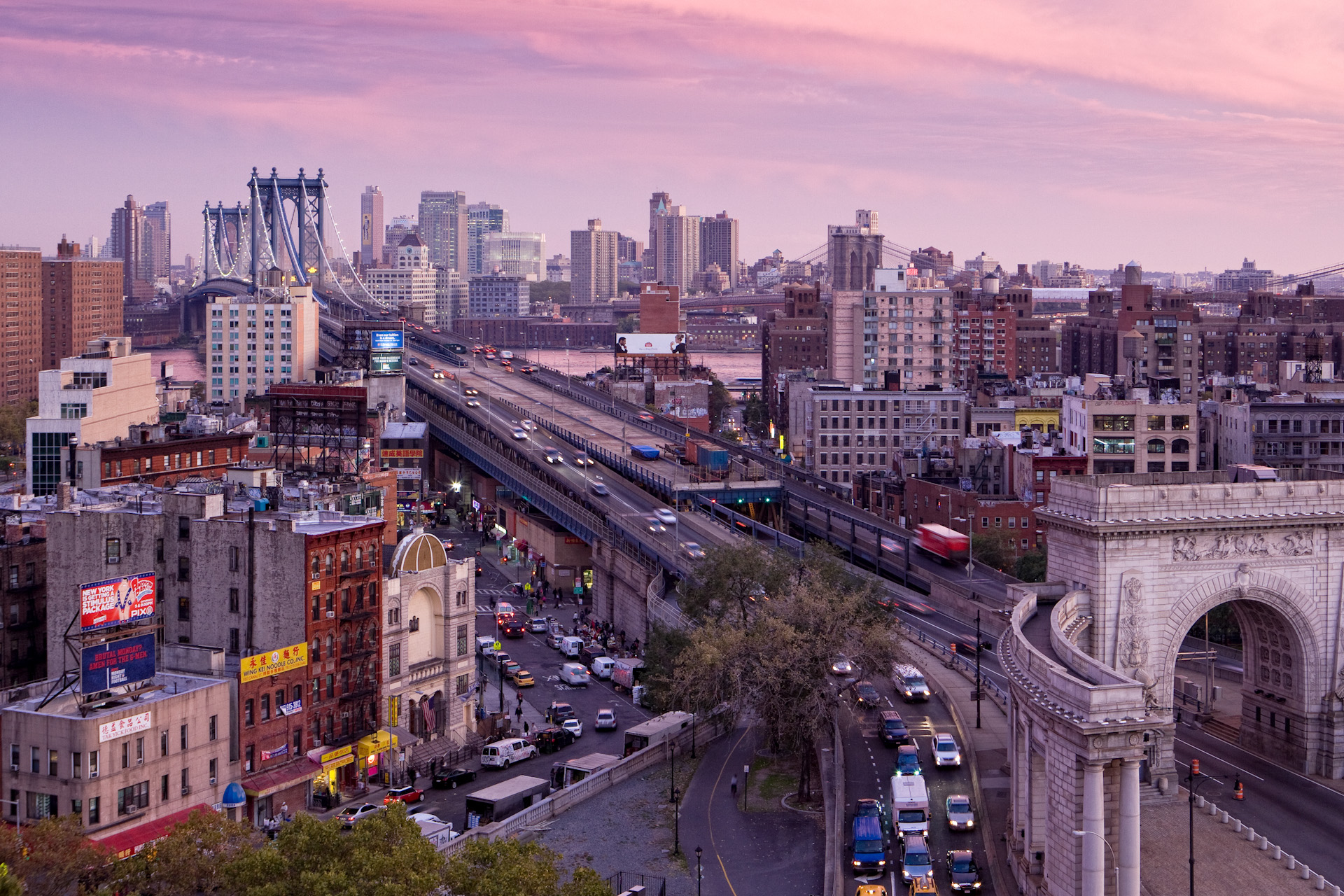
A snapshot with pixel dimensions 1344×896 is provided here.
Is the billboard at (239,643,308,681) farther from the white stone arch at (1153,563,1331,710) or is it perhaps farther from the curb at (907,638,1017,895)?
the white stone arch at (1153,563,1331,710)

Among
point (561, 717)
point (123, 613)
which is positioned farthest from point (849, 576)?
point (123, 613)

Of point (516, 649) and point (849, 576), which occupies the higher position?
point (849, 576)

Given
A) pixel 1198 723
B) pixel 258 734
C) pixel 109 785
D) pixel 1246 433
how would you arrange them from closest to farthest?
1. pixel 109 785
2. pixel 258 734
3. pixel 1198 723
4. pixel 1246 433

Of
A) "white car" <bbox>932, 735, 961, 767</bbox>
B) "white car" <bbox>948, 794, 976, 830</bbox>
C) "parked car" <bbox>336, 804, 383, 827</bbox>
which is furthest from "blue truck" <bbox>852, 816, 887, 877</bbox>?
"parked car" <bbox>336, 804, 383, 827</bbox>

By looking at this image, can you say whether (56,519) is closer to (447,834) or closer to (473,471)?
(447,834)

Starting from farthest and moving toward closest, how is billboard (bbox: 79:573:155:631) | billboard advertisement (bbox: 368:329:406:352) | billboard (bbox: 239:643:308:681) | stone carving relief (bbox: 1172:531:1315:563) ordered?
billboard advertisement (bbox: 368:329:406:352)
billboard (bbox: 239:643:308:681)
billboard (bbox: 79:573:155:631)
stone carving relief (bbox: 1172:531:1315:563)

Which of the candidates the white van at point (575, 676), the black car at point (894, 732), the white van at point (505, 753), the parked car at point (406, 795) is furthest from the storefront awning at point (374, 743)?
the black car at point (894, 732)

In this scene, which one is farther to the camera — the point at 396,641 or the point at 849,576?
the point at 849,576

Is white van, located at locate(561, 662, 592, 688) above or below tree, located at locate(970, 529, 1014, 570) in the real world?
below
